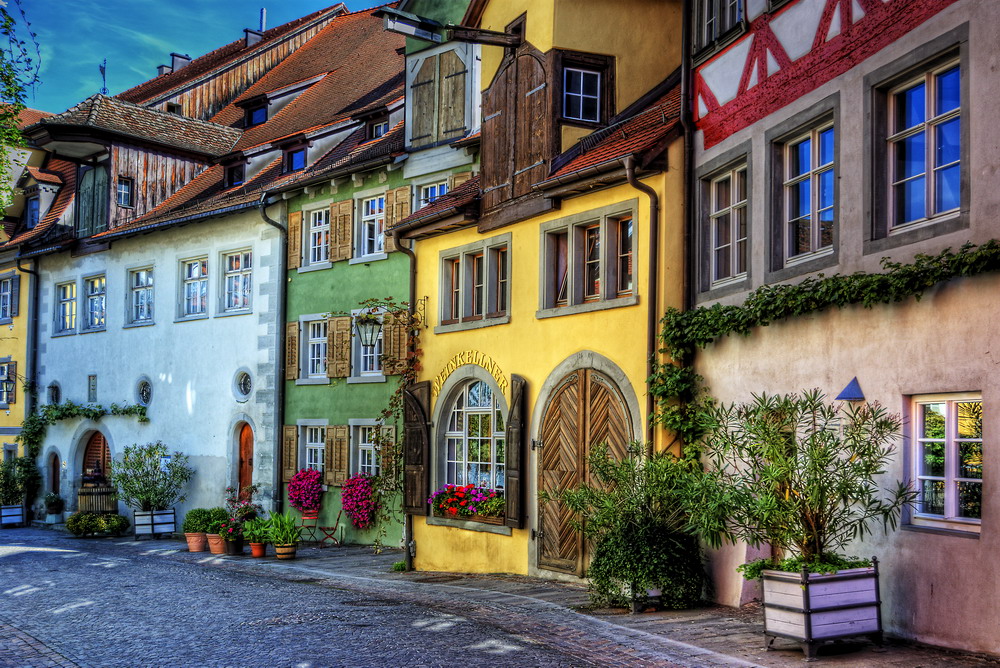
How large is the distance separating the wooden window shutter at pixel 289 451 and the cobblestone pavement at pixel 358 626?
6.20 metres

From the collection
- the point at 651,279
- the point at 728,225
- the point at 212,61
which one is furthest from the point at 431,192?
the point at 212,61

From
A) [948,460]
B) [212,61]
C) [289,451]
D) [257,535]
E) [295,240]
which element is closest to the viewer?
[948,460]

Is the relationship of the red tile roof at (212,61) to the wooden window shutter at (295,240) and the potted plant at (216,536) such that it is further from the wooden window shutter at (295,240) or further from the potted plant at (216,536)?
the potted plant at (216,536)

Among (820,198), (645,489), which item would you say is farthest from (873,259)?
(645,489)

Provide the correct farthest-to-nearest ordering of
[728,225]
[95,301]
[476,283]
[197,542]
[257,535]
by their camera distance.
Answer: [95,301], [197,542], [257,535], [476,283], [728,225]

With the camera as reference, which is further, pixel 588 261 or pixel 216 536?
pixel 216 536

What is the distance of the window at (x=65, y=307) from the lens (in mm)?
31328

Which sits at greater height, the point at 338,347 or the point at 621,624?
the point at 338,347

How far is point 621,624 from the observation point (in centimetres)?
1111

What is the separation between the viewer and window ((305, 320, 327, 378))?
2391 cm

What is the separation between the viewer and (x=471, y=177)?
20.2m

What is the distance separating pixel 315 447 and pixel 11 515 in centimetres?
1161

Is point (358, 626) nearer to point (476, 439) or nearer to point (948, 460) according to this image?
point (948, 460)

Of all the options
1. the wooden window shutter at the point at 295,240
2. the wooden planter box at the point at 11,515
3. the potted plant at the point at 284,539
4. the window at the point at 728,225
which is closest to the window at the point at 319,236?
the wooden window shutter at the point at 295,240
